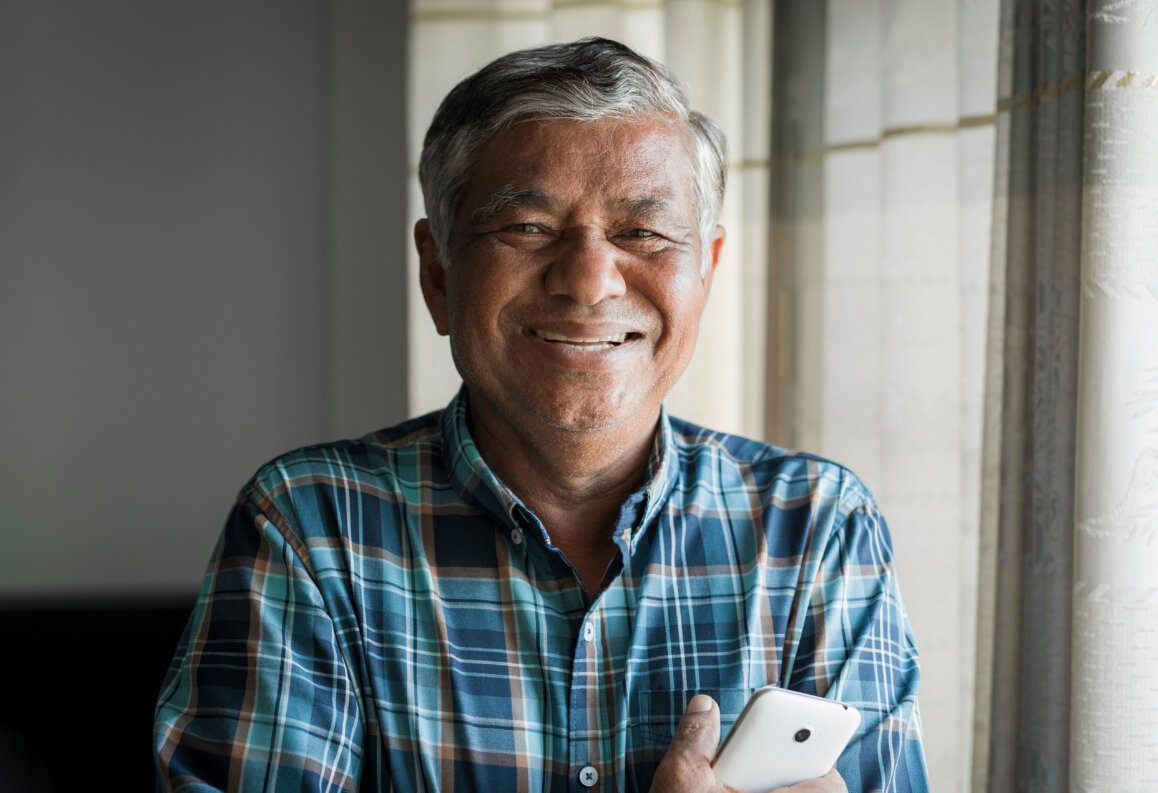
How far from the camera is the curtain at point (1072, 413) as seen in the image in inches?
43.3

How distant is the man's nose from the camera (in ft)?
3.55

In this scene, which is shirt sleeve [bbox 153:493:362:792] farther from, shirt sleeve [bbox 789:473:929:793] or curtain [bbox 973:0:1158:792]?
curtain [bbox 973:0:1158:792]

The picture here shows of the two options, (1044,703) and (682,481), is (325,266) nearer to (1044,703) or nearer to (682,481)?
(682,481)

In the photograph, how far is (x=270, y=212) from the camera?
227cm

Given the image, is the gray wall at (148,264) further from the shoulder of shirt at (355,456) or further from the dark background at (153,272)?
the shoulder of shirt at (355,456)

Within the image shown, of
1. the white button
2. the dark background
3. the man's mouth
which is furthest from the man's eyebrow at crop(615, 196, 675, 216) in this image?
the dark background

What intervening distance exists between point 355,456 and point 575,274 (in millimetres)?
373

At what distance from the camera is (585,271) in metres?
1.08

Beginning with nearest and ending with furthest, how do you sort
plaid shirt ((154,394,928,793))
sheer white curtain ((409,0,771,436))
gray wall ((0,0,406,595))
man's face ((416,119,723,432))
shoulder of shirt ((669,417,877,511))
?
plaid shirt ((154,394,928,793)), man's face ((416,119,723,432)), shoulder of shirt ((669,417,877,511)), sheer white curtain ((409,0,771,436)), gray wall ((0,0,406,595))

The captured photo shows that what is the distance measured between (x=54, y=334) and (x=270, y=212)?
1.97ft

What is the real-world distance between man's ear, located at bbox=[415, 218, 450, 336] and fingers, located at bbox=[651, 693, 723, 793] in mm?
604

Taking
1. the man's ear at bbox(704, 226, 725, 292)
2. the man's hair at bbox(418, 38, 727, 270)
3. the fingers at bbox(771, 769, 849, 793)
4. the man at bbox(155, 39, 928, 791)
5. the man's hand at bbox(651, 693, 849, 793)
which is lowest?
the fingers at bbox(771, 769, 849, 793)

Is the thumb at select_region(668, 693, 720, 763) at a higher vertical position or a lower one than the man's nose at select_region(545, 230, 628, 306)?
lower

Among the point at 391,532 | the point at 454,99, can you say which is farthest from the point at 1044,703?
the point at 454,99
